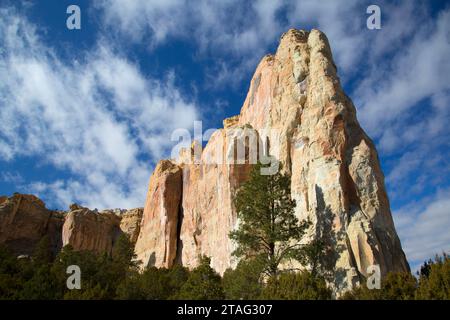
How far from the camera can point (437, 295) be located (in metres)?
17.5

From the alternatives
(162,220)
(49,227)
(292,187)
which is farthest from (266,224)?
(49,227)

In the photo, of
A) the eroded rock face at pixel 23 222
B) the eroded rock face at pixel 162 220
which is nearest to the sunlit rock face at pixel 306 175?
the eroded rock face at pixel 162 220

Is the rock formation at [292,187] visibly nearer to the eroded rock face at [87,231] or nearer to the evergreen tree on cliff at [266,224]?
the eroded rock face at [87,231]

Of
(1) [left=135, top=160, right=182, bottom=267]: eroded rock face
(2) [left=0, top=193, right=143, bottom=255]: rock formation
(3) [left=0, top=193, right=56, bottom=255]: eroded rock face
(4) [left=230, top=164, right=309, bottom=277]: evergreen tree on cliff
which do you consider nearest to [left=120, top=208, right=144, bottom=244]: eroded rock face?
(2) [left=0, top=193, right=143, bottom=255]: rock formation

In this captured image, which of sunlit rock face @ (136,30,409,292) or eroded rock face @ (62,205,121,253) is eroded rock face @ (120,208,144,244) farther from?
sunlit rock face @ (136,30,409,292)

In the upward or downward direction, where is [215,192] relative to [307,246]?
upward

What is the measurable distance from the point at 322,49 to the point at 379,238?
2174cm

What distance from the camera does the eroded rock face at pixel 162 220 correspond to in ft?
212

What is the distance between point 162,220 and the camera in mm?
67500

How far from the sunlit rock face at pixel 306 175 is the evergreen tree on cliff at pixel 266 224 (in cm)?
343

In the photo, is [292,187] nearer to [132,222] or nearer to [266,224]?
[266,224]

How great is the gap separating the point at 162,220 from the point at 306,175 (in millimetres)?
39819
